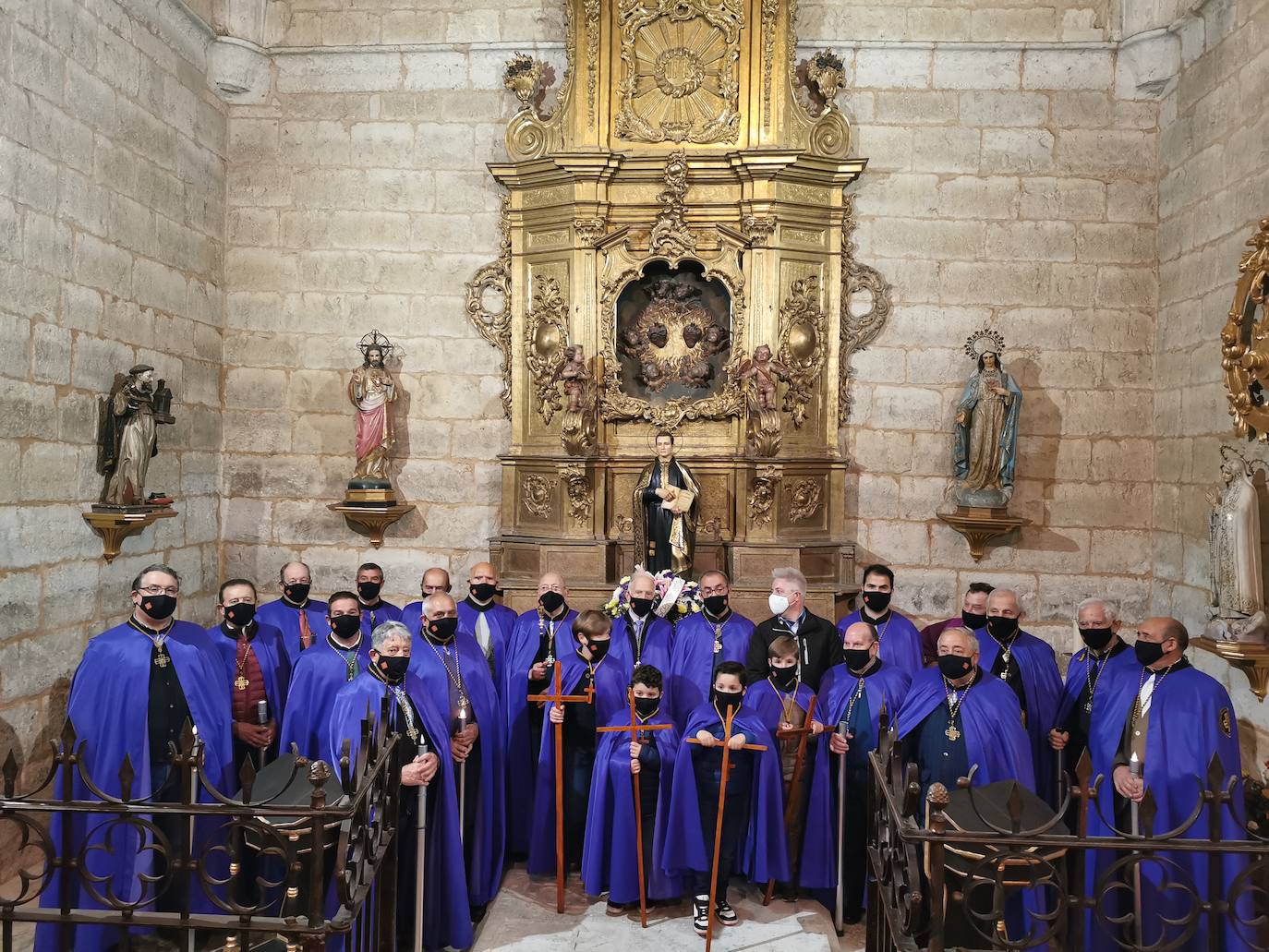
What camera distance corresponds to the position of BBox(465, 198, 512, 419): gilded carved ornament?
10383 mm

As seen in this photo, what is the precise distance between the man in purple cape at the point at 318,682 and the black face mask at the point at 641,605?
1928 millimetres

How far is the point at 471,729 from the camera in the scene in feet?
19.3

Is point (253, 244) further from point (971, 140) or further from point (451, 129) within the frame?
point (971, 140)

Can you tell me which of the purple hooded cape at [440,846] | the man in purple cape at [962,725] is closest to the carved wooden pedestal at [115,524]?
the purple hooded cape at [440,846]

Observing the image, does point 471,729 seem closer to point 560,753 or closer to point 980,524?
point 560,753

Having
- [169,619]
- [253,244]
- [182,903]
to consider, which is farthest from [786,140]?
[182,903]

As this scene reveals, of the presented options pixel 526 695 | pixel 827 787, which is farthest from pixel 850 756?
pixel 526 695

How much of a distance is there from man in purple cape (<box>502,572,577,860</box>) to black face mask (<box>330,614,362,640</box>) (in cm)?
128

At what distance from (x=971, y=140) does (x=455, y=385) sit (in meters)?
5.53

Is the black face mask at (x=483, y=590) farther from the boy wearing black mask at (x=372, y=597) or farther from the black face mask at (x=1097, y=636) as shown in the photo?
the black face mask at (x=1097, y=636)

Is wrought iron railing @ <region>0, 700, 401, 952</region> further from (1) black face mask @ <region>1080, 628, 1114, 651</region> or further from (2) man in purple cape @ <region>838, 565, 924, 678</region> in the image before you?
(1) black face mask @ <region>1080, 628, 1114, 651</region>

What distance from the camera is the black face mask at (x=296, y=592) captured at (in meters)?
7.56

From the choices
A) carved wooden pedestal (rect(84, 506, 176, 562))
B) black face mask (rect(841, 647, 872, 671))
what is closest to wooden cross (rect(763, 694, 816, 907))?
black face mask (rect(841, 647, 872, 671))

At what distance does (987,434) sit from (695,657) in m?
4.10
